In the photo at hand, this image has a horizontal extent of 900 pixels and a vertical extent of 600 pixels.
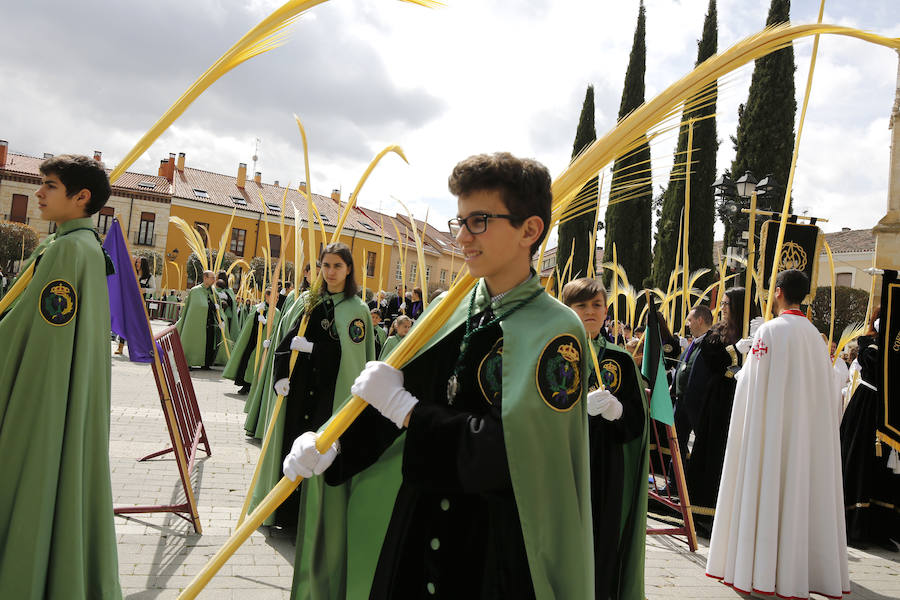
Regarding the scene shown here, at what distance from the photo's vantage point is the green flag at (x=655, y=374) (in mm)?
4742

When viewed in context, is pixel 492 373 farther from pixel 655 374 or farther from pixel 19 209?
pixel 19 209

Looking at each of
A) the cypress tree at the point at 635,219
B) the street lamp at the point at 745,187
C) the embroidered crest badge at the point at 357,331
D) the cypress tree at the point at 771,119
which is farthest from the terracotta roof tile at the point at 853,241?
the embroidered crest badge at the point at 357,331

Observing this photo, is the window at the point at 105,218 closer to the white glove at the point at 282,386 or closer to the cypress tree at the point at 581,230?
the cypress tree at the point at 581,230

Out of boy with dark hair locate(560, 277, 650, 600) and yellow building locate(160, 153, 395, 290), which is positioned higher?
yellow building locate(160, 153, 395, 290)

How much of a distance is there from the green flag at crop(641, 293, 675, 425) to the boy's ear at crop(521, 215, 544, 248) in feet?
9.41

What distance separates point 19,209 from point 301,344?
164 ft

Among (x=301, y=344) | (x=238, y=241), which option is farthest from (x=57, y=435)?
(x=238, y=241)

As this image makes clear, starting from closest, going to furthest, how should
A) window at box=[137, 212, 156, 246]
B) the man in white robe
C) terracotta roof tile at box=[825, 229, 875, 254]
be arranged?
1. the man in white robe
2. terracotta roof tile at box=[825, 229, 875, 254]
3. window at box=[137, 212, 156, 246]

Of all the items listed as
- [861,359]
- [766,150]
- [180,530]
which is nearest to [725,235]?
[861,359]

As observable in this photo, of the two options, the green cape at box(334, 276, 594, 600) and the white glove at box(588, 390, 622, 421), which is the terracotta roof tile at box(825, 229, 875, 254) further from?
the green cape at box(334, 276, 594, 600)

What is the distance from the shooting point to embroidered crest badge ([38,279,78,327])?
286cm

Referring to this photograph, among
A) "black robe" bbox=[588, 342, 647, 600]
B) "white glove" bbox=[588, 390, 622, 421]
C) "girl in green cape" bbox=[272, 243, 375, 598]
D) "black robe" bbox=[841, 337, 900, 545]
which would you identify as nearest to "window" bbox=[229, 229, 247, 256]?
"girl in green cape" bbox=[272, 243, 375, 598]

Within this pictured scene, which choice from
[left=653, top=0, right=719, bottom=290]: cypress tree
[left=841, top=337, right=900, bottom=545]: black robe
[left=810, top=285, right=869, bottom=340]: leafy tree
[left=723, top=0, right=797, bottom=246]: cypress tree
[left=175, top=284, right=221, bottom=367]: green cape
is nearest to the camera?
[left=841, top=337, right=900, bottom=545]: black robe

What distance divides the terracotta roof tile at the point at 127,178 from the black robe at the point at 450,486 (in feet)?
164
